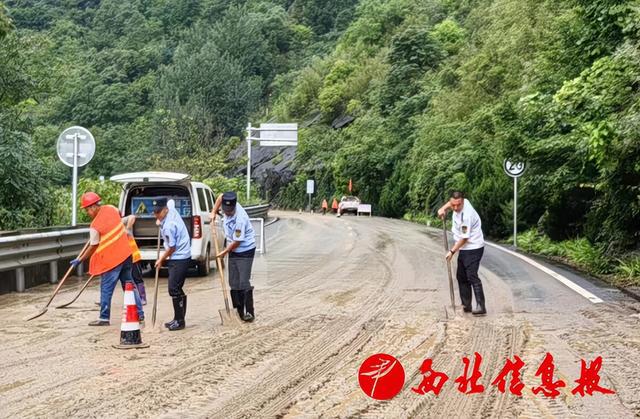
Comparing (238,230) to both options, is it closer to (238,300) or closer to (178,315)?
(238,300)

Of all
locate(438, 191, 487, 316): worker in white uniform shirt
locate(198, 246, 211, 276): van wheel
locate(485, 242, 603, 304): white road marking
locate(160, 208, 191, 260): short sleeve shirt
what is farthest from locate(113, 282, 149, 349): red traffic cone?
locate(198, 246, 211, 276): van wheel

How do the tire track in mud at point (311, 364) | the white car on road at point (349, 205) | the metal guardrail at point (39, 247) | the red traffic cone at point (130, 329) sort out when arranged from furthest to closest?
the white car on road at point (349, 205) → the metal guardrail at point (39, 247) → the red traffic cone at point (130, 329) → the tire track in mud at point (311, 364)

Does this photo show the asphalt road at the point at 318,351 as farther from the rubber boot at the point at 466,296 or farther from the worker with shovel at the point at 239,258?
the worker with shovel at the point at 239,258

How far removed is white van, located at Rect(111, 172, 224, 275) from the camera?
553 inches

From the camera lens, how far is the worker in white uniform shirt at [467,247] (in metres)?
9.52

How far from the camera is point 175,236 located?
8.84 meters

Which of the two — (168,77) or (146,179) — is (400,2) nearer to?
(168,77)

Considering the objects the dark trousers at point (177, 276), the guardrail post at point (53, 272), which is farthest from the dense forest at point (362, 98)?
the dark trousers at point (177, 276)

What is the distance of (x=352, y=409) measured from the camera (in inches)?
209

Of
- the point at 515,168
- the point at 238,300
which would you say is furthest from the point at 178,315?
the point at 515,168

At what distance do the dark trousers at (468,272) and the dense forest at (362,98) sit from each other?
3.48 meters

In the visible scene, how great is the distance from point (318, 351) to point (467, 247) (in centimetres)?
315

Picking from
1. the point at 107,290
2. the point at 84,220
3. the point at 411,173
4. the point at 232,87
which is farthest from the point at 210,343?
the point at 232,87

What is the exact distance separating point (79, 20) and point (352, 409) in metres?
130
